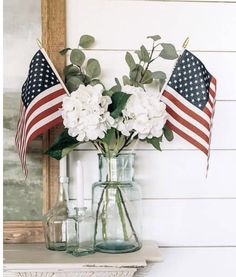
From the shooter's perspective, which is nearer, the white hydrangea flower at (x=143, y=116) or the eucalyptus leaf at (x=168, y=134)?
the white hydrangea flower at (x=143, y=116)

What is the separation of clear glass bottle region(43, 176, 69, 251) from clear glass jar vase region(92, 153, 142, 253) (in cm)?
8

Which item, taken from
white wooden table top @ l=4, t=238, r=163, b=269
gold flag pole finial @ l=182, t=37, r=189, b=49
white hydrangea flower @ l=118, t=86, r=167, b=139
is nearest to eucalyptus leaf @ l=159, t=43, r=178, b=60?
gold flag pole finial @ l=182, t=37, r=189, b=49

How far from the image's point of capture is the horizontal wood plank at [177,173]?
131cm

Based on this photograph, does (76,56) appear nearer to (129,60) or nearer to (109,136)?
(129,60)

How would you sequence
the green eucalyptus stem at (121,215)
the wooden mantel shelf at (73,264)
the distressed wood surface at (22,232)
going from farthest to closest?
the distressed wood surface at (22,232) < the green eucalyptus stem at (121,215) < the wooden mantel shelf at (73,264)

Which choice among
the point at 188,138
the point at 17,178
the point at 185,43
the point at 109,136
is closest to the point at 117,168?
the point at 109,136

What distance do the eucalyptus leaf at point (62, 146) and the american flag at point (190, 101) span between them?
0.26 meters

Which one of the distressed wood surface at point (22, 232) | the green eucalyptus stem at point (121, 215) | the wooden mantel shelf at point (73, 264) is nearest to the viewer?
the wooden mantel shelf at point (73, 264)

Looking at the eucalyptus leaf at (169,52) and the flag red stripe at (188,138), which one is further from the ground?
the eucalyptus leaf at (169,52)

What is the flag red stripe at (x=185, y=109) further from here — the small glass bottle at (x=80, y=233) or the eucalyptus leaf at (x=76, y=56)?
the small glass bottle at (x=80, y=233)

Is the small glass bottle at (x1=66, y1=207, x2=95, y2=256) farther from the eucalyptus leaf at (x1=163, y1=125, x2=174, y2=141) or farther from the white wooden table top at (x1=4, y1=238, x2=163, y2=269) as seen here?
the eucalyptus leaf at (x1=163, y1=125, x2=174, y2=141)

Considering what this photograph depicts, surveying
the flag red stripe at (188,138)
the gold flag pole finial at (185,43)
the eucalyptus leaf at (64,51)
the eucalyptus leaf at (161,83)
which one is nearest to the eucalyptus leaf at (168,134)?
the flag red stripe at (188,138)

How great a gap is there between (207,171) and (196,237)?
7.9 inches

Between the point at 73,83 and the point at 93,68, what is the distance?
0.08 meters
